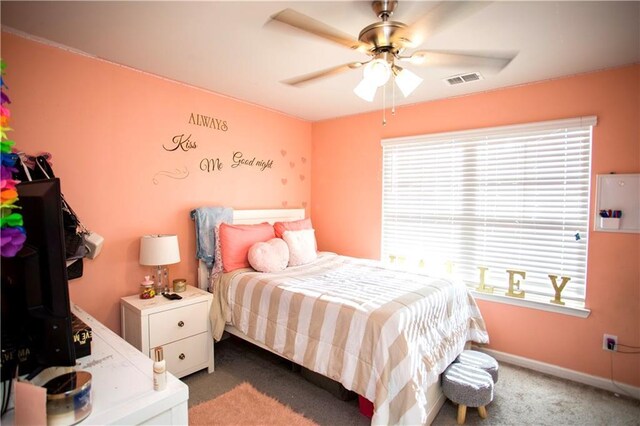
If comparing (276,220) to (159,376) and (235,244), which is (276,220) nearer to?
(235,244)

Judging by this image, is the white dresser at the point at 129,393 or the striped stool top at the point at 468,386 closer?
the white dresser at the point at 129,393

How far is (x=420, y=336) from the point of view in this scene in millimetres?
1961

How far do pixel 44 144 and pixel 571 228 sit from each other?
153 inches

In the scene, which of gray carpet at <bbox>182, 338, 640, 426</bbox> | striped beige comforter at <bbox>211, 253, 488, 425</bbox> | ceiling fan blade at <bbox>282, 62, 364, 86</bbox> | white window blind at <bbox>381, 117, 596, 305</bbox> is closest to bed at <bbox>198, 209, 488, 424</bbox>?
striped beige comforter at <bbox>211, 253, 488, 425</bbox>

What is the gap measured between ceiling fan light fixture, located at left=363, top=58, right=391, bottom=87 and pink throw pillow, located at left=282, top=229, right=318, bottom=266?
5.96ft

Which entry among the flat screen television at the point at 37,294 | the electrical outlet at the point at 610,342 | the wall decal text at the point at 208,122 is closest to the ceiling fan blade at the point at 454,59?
the flat screen television at the point at 37,294

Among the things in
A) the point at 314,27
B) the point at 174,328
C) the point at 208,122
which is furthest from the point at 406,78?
the point at 174,328

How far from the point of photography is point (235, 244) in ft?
9.36

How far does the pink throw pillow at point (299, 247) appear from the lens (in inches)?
122

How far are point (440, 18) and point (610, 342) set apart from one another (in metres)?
2.67

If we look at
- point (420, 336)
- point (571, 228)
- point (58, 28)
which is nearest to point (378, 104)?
point (571, 228)

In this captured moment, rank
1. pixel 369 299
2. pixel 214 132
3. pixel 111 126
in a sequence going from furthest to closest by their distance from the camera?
1. pixel 214 132
2. pixel 111 126
3. pixel 369 299

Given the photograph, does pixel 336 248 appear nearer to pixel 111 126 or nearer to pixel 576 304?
pixel 576 304

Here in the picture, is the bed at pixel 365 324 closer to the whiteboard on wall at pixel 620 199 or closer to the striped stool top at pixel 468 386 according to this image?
the striped stool top at pixel 468 386
